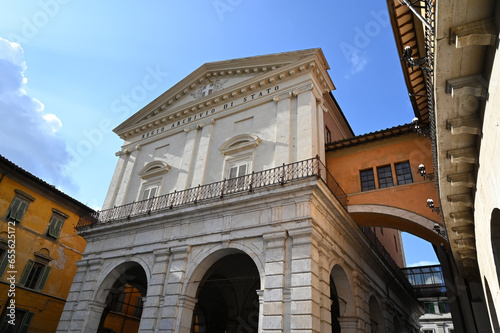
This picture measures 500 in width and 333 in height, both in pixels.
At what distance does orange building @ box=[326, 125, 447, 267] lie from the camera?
1298 centimetres

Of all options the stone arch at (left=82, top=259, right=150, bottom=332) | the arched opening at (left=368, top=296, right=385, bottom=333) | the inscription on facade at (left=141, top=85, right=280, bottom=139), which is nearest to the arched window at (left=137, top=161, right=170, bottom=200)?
the inscription on facade at (left=141, top=85, right=280, bottom=139)

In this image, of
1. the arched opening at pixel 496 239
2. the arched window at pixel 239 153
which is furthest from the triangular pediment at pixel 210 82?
the arched opening at pixel 496 239

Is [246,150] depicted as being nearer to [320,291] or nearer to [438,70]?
[320,291]

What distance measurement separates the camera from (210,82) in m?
18.2

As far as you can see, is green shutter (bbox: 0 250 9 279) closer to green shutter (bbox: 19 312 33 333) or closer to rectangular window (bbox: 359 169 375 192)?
green shutter (bbox: 19 312 33 333)

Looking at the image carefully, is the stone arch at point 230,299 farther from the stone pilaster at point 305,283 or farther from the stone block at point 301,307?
the stone block at point 301,307

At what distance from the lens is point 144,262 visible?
13.6m

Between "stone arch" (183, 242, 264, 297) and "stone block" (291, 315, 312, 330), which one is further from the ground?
"stone arch" (183, 242, 264, 297)

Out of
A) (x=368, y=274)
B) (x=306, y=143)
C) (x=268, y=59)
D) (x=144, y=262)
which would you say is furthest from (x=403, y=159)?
(x=144, y=262)

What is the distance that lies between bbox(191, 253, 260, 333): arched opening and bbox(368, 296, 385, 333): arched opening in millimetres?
5188

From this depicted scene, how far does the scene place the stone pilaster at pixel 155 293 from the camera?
11984 mm

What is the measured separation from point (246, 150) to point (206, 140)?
2.49 m

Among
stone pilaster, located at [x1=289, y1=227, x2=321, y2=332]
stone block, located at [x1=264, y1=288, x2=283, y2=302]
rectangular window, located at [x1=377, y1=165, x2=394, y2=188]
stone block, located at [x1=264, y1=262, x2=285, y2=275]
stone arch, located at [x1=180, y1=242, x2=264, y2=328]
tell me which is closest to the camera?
stone pilaster, located at [x1=289, y1=227, x2=321, y2=332]

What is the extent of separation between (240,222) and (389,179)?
6.28 meters
